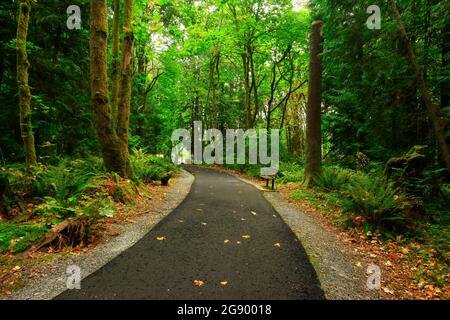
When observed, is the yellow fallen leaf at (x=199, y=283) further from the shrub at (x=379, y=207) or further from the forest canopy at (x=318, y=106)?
the shrub at (x=379, y=207)

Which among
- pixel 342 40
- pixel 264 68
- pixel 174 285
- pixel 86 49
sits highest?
pixel 264 68

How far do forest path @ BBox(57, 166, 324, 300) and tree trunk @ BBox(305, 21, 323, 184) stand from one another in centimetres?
577

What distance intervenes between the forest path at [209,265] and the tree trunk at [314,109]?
5770mm

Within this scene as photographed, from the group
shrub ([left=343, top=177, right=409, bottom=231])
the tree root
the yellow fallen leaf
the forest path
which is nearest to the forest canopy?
shrub ([left=343, top=177, right=409, bottom=231])

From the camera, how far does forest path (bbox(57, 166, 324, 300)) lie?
344 cm

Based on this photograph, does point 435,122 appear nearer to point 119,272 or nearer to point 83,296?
point 119,272

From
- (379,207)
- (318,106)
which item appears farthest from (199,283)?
(318,106)

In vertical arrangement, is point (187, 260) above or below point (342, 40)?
below

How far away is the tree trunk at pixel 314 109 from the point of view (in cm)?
1168

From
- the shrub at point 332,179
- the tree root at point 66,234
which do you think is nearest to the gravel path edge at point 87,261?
the tree root at point 66,234

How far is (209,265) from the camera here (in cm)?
420
